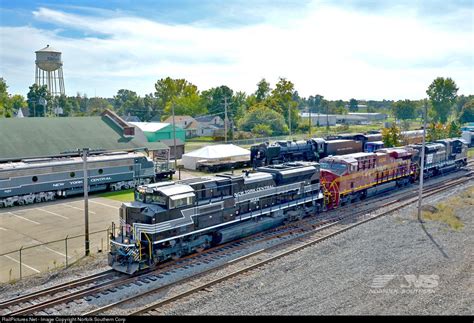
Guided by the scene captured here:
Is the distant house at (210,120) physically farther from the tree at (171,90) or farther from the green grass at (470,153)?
the green grass at (470,153)

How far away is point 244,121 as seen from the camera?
8719 centimetres

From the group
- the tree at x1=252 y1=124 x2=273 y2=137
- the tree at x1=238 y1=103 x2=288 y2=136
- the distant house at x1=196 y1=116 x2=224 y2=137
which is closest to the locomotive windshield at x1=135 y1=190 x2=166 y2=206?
the tree at x1=252 y1=124 x2=273 y2=137

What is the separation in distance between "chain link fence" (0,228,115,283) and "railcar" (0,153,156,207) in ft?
37.8

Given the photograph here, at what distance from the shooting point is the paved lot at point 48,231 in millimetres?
19016

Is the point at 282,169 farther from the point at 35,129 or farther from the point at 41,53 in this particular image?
the point at 41,53

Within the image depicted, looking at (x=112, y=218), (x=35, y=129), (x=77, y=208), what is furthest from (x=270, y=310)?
(x=35, y=129)

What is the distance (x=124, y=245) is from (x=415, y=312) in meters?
10.6

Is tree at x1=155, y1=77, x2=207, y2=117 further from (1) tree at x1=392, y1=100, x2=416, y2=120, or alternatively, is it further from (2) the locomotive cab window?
(2) the locomotive cab window

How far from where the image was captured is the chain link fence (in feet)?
58.4

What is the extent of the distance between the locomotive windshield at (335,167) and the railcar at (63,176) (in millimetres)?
17148

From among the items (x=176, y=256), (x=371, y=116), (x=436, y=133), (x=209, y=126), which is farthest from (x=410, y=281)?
(x=371, y=116)

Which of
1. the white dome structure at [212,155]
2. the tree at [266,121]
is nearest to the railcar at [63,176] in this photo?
the white dome structure at [212,155]

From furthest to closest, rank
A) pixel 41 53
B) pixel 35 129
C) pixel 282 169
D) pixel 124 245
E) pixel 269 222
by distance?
pixel 41 53 < pixel 35 129 < pixel 282 169 < pixel 269 222 < pixel 124 245

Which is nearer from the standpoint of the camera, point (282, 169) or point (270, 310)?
point (270, 310)
